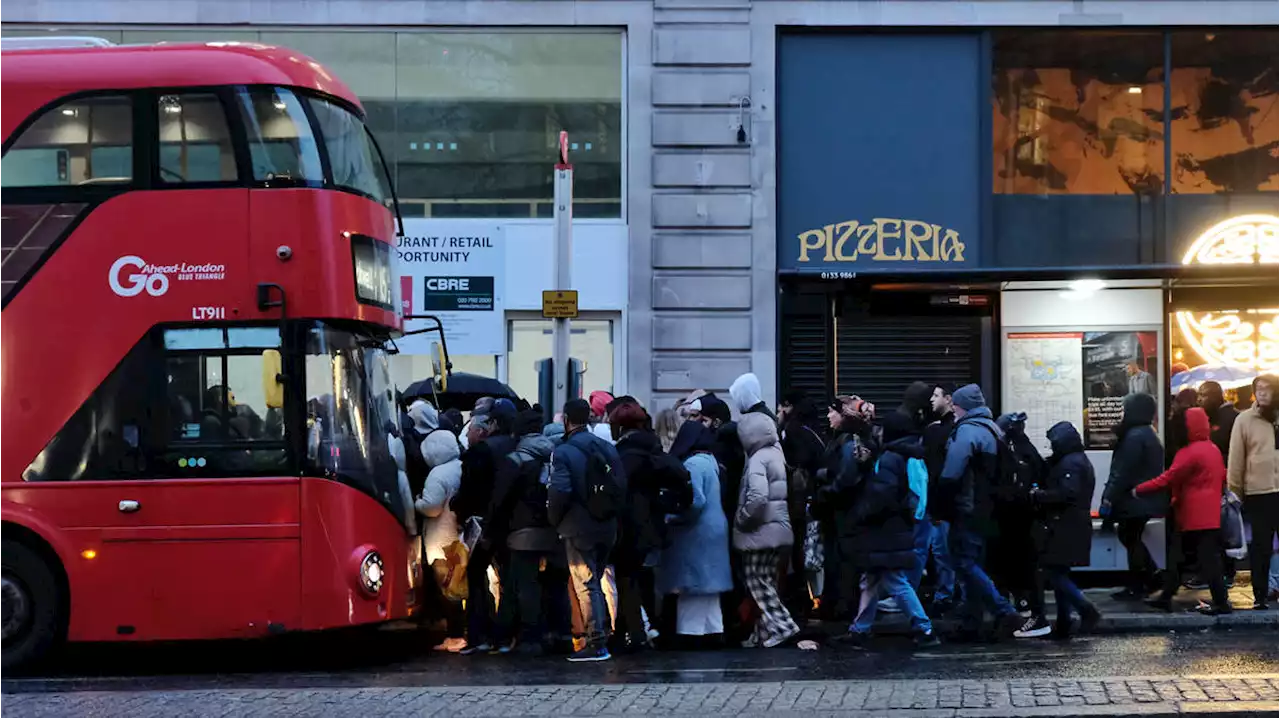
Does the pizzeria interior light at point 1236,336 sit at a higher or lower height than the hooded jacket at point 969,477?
higher

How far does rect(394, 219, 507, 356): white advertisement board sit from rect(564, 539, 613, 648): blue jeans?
6553 mm

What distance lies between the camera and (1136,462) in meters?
13.3

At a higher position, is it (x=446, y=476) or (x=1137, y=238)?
(x=1137, y=238)

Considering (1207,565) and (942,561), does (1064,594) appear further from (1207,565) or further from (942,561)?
(1207,565)

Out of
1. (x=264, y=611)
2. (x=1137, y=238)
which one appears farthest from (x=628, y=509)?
(x=1137, y=238)

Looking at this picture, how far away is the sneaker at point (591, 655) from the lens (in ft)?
36.5

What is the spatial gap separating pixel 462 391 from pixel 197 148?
15.4 ft

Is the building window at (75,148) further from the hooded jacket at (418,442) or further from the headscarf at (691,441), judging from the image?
the headscarf at (691,441)

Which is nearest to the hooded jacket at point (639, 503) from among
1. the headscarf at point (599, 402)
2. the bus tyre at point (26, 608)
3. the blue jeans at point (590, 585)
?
the blue jeans at point (590, 585)

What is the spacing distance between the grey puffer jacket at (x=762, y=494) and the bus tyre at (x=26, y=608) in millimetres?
4716

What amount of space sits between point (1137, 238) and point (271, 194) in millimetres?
10568

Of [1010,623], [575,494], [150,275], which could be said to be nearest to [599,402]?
[575,494]

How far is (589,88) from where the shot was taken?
1778cm

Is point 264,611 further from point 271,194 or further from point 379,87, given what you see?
point 379,87
